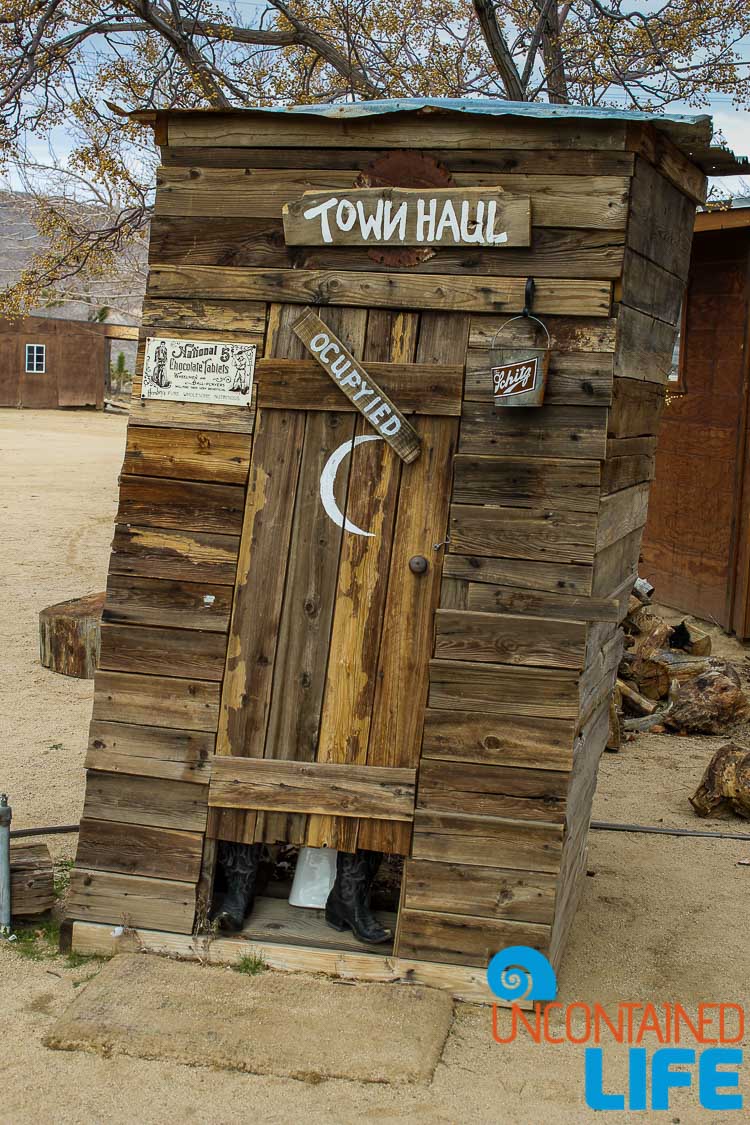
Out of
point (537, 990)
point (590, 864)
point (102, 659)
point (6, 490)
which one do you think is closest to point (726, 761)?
point (590, 864)

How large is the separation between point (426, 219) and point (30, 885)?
114 inches

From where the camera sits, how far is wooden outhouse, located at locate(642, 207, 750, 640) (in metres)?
10.0

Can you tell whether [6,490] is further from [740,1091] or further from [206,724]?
[740,1091]

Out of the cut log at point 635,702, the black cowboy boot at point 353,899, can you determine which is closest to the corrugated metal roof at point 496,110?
the black cowboy boot at point 353,899

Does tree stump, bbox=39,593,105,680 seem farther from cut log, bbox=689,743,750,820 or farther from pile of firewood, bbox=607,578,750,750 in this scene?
cut log, bbox=689,743,750,820

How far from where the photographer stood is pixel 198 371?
4.12m

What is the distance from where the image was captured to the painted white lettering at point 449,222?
384 centimetres

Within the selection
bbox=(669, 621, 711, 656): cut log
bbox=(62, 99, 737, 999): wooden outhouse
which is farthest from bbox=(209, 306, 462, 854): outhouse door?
bbox=(669, 621, 711, 656): cut log

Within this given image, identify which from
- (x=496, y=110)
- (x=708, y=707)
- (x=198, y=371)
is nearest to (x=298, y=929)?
(x=198, y=371)

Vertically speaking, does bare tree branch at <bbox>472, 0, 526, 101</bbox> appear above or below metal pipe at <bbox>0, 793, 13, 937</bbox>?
above

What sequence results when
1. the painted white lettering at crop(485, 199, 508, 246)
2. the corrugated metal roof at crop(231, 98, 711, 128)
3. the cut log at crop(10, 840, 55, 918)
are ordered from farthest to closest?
the cut log at crop(10, 840, 55, 918)
the painted white lettering at crop(485, 199, 508, 246)
the corrugated metal roof at crop(231, 98, 711, 128)

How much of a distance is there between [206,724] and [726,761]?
3.40 metres

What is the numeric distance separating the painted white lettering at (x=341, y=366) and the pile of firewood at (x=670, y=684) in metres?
4.19

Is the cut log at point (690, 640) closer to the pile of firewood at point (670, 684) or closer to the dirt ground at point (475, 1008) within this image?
the pile of firewood at point (670, 684)
